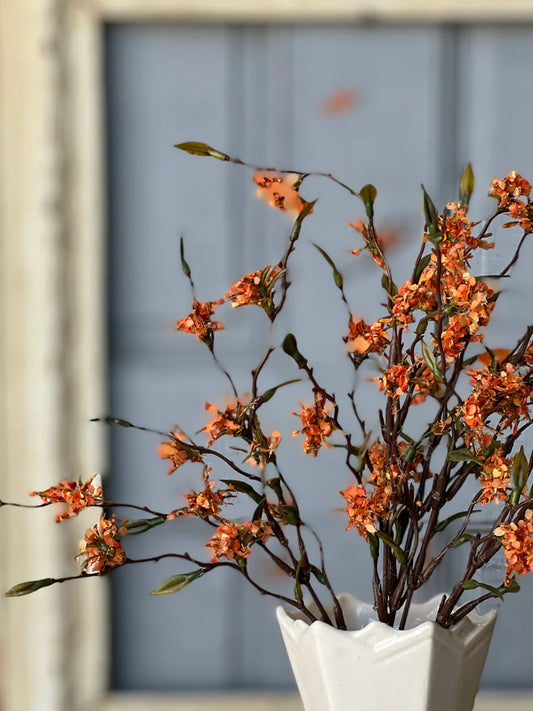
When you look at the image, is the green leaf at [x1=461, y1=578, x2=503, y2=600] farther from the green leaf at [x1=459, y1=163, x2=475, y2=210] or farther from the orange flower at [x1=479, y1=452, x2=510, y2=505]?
the green leaf at [x1=459, y1=163, x2=475, y2=210]

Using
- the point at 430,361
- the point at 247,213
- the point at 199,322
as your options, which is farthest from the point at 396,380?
the point at 247,213

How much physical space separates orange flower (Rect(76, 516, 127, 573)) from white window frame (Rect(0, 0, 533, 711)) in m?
0.57

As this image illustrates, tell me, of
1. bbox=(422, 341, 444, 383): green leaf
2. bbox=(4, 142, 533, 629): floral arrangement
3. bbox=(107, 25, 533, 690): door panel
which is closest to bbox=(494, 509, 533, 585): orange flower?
bbox=(4, 142, 533, 629): floral arrangement

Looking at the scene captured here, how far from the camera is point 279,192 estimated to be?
0.65 metres

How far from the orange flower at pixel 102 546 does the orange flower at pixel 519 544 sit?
0.26 meters

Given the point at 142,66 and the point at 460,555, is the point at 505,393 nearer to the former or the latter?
the point at 460,555

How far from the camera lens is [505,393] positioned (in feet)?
1.92

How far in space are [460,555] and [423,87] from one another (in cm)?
64

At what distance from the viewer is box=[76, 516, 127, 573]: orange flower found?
605mm

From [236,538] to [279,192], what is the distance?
26cm

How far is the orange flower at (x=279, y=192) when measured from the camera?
631 millimetres

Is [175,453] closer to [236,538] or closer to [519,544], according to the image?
[236,538]

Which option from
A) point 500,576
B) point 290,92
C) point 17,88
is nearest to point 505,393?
point 500,576

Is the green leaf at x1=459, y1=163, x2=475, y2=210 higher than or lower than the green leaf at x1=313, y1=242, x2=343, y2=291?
higher
